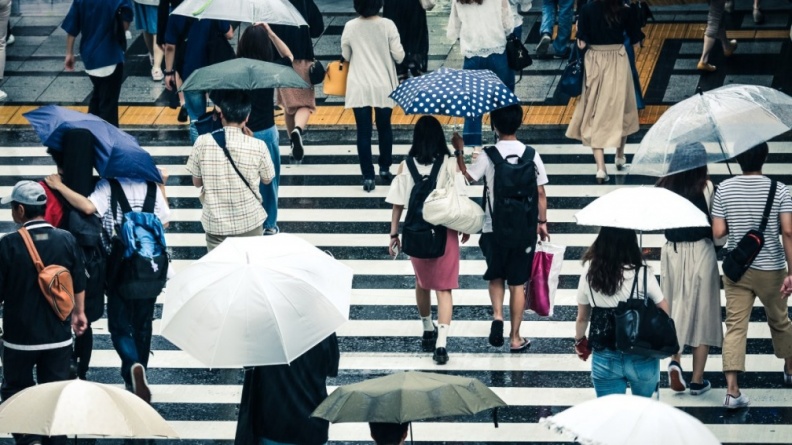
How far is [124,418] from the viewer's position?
6.24 meters

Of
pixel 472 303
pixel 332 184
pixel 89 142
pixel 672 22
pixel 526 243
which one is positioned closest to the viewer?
pixel 89 142

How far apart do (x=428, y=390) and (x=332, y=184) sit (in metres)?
7.78

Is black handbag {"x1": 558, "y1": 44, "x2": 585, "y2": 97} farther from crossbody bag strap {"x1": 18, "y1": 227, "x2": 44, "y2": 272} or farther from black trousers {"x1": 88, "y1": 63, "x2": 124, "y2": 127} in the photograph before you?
crossbody bag strap {"x1": 18, "y1": 227, "x2": 44, "y2": 272}

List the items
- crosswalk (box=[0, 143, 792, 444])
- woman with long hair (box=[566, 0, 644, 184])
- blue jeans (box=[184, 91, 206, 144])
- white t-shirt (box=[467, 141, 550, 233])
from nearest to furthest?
crosswalk (box=[0, 143, 792, 444]), white t-shirt (box=[467, 141, 550, 233]), woman with long hair (box=[566, 0, 644, 184]), blue jeans (box=[184, 91, 206, 144])

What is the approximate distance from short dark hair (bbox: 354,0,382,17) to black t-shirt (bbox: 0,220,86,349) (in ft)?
15.9

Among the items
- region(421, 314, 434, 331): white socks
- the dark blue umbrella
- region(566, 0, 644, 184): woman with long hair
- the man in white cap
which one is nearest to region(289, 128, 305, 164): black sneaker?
region(566, 0, 644, 184): woman with long hair

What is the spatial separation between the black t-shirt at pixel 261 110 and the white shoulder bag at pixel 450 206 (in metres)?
2.44

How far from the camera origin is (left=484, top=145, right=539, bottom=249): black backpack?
31.8ft

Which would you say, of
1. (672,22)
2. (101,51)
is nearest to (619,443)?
(101,51)

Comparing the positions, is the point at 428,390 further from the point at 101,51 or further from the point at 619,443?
the point at 101,51

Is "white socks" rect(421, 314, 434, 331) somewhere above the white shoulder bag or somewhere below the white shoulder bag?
below

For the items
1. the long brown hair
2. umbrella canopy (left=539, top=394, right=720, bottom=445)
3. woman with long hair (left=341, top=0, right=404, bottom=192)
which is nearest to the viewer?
umbrella canopy (left=539, top=394, right=720, bottom=445)

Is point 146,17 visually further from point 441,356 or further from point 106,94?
point 441,356

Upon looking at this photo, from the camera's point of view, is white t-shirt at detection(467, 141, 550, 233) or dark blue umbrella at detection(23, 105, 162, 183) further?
white t-shirt at detection(467, 141, 550, 233)
